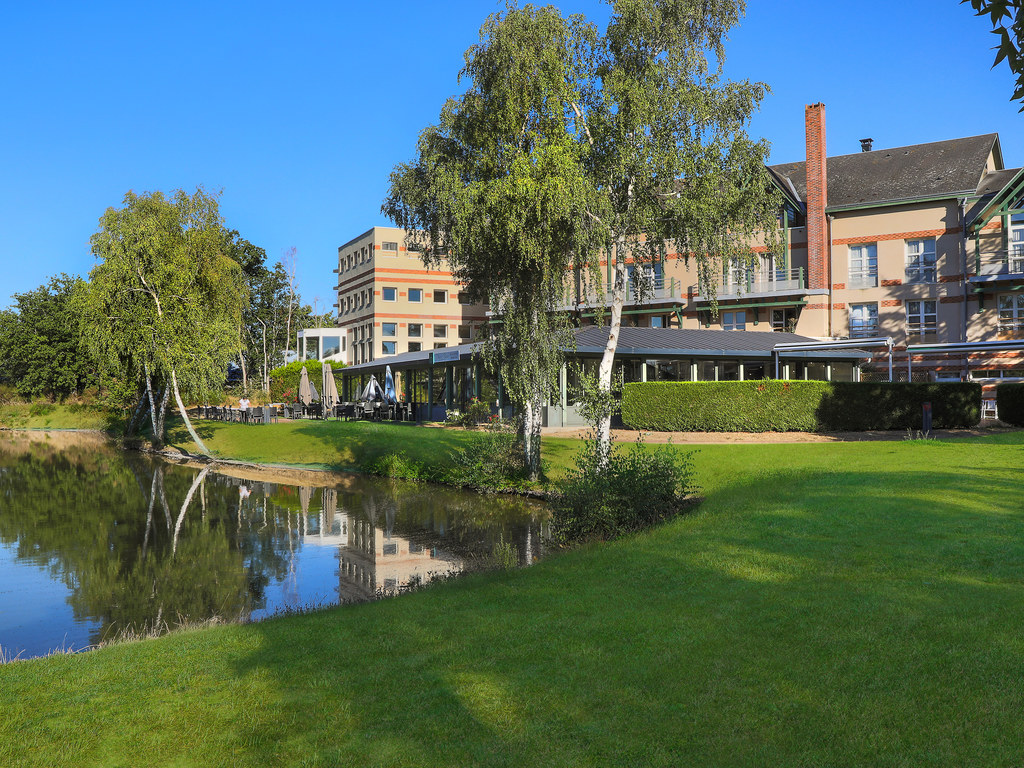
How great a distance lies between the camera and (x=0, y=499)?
1862cm

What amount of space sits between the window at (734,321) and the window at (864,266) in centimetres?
523

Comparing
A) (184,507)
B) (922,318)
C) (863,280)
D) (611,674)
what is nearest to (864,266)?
(863,280)

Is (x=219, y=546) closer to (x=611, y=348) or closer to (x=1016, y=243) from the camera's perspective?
(x=611, y=348)

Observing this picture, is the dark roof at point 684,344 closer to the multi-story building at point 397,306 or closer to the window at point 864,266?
the window at point 864,266

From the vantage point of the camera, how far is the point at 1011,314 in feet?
113

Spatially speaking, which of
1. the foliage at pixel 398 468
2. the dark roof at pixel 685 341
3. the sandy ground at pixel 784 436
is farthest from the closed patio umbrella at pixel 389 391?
the foliage at pixel 398 468

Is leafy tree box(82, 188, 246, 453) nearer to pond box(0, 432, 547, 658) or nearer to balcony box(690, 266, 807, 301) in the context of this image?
pond box(0, 432, 547, 658)

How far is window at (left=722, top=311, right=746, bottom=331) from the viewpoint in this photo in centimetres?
3975

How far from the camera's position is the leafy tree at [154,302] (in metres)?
24.8

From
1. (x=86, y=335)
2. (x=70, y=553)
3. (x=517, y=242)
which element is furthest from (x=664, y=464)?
(x=86, y=335)

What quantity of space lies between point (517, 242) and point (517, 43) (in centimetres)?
354

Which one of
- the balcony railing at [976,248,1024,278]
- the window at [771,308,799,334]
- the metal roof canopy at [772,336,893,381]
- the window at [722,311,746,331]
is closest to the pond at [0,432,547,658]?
the metal roof canopy at [772,336,893,381]

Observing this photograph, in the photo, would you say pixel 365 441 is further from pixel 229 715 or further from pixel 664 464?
pixel 229 715

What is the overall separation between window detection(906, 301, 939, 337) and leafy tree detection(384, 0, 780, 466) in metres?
26.2
